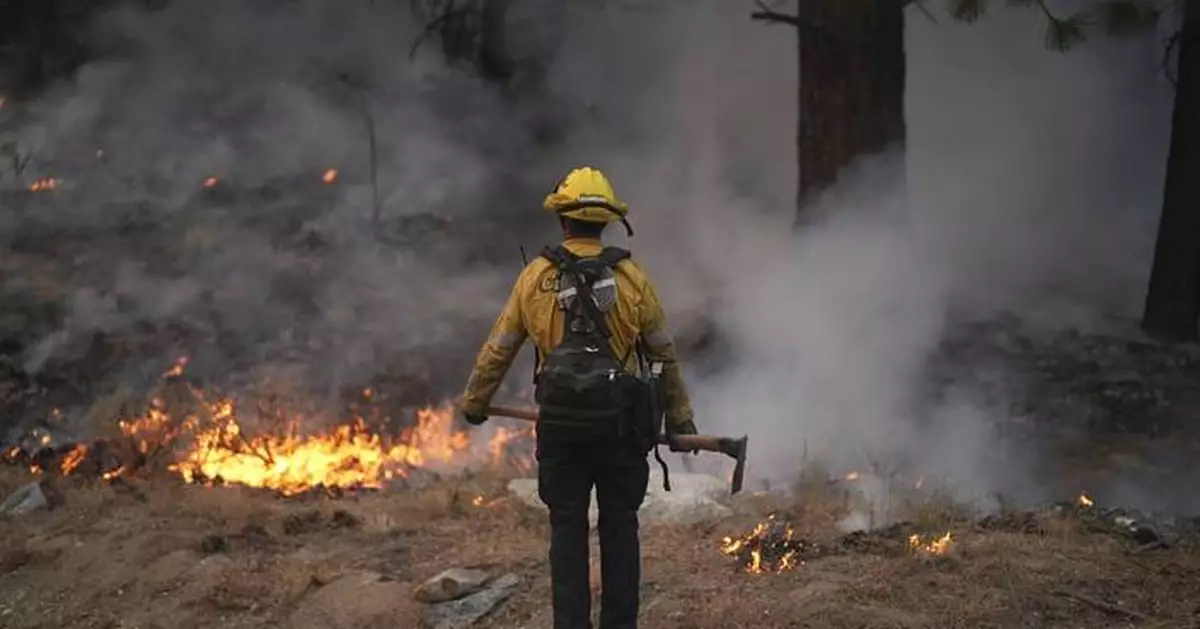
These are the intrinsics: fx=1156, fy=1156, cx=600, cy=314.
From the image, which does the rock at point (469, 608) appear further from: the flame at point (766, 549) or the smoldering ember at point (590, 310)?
the flame at point (766, 549)

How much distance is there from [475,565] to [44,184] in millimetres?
7172

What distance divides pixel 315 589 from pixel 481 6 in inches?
303

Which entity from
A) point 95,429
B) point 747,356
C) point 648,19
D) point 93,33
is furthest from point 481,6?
point 95,429

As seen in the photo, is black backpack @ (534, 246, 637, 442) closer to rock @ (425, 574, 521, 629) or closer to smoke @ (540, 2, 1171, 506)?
rock @ (425, 574, 521, 629)

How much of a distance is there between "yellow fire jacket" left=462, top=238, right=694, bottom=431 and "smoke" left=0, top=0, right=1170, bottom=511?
12.1ft

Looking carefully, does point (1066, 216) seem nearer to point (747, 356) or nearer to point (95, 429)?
point (747, 356)

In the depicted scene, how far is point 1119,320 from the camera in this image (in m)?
10.3

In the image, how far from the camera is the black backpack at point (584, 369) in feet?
13.9

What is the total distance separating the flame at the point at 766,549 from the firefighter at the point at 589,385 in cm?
119

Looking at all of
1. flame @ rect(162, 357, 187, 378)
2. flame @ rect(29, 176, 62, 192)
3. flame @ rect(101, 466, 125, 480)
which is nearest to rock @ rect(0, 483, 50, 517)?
flame @ rect(101, 466, 125, 480)

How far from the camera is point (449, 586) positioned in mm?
5406

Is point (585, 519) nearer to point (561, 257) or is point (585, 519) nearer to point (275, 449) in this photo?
point (561, 257)

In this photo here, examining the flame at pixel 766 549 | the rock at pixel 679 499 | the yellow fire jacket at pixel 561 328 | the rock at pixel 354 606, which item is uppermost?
the yellow fire jacket at pixel 561 328

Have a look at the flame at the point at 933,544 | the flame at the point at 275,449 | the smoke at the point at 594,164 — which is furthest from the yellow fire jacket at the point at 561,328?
the smoke at the point at 594,164
